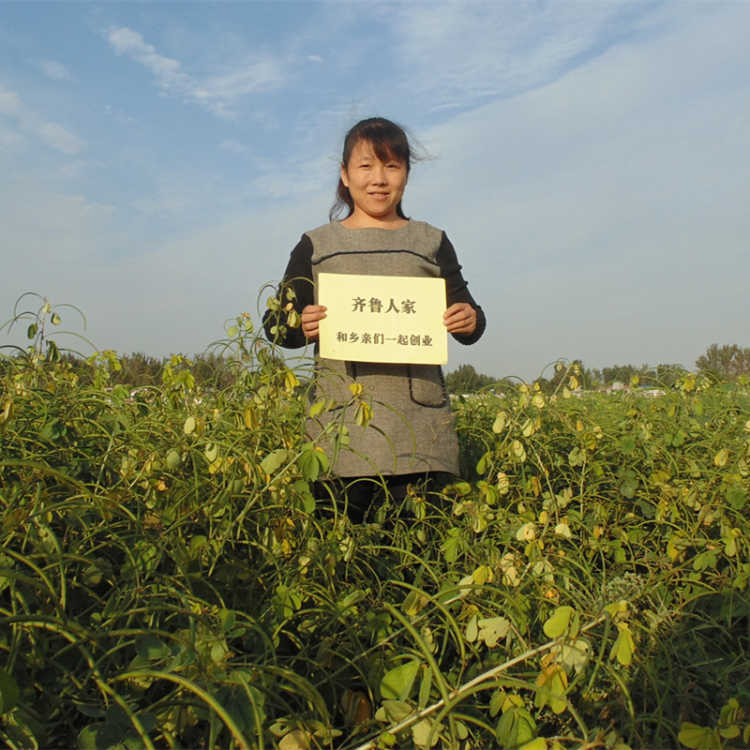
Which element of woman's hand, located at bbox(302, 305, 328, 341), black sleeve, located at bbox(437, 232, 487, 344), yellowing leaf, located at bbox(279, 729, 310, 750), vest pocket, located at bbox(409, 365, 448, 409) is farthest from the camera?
black sleeve, located at bbox(437, 232, 487, 344)

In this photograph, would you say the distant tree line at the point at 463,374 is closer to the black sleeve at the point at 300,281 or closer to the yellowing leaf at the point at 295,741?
the black sleeve at the point at 300,281

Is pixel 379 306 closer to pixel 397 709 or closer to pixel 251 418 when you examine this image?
pixel 251 418

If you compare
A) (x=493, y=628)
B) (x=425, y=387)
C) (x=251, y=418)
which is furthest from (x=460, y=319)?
(x=493, y=628)

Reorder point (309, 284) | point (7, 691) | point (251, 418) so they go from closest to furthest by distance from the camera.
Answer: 1. point (7, 691)
2. point (251, 418)
3. point (309, 284)

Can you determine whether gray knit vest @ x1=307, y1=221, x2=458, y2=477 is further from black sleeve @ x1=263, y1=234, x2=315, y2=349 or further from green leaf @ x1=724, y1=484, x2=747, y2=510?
green leaf @ x1=724, y1=484, x2=747, y2=510

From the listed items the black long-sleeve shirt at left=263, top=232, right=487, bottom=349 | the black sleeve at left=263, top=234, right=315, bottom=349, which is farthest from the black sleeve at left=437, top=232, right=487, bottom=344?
the black sleeve at left=263, top=234, right=315, bottom=349

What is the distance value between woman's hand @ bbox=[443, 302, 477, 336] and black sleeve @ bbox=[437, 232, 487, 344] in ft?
0.37

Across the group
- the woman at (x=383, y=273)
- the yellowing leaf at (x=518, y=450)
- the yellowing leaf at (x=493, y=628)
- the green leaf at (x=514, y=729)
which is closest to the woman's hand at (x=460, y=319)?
the woman at (x=383, y=273)

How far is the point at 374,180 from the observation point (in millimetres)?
1925

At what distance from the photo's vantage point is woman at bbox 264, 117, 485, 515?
1.82 metres

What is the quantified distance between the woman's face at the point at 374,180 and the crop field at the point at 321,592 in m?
0.54

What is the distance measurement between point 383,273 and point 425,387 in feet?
1.11

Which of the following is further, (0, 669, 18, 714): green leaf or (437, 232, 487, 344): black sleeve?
(437, 232, 487, 344): black sleeve

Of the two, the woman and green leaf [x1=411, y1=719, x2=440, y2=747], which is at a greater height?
the woman
